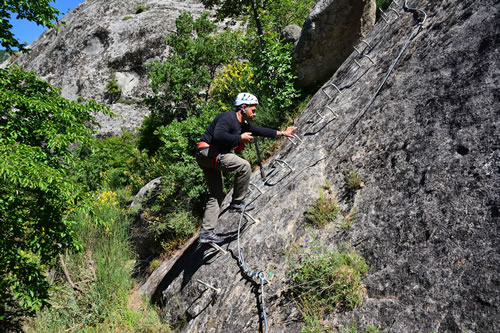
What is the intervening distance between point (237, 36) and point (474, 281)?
1266 cm

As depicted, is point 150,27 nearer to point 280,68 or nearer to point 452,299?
point 280,68

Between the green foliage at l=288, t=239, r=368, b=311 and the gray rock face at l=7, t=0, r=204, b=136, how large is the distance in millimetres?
16606

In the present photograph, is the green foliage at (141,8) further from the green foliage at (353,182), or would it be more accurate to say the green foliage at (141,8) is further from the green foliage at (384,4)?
the green foliage at (353,182)

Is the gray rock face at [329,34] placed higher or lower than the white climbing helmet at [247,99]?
lower

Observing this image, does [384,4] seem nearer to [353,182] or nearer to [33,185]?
[353,182]

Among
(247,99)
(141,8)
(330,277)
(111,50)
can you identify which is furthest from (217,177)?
(141,8)

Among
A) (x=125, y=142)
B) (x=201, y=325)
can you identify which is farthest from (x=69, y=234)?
(x=125, y=142)

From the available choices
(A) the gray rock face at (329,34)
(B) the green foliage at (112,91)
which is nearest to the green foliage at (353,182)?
(A) the gray rock face at (329,34)

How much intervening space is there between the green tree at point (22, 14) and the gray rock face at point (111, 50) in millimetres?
13549

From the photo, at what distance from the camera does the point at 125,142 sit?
652 inches

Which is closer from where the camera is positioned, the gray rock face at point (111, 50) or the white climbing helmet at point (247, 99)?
the white climbing helmet at point (247, 99)

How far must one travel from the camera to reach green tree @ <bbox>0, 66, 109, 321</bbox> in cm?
420

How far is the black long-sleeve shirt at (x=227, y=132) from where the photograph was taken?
4672 mm

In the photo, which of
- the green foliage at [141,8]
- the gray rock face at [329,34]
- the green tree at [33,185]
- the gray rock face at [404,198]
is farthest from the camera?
the green foliage at [141,8]
